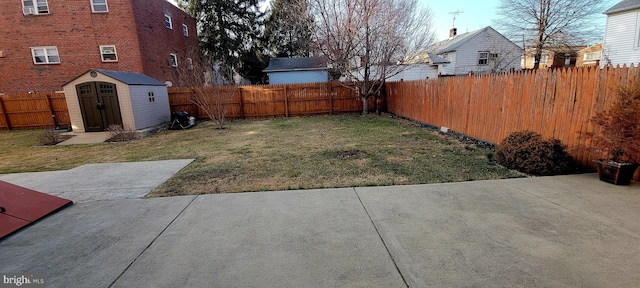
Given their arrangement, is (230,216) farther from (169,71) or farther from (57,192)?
(169,71)

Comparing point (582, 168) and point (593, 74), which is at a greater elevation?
point (593, 74)

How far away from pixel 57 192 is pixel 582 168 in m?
9.06

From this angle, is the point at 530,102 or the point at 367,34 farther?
the point at 367,34

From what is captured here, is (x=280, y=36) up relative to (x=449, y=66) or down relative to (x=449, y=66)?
up

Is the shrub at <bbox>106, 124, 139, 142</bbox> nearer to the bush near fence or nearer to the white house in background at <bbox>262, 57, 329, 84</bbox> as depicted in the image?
the bush near fence

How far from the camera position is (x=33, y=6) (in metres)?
15.2

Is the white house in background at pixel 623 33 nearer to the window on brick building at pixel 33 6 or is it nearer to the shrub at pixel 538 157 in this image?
the shrub at pixel 538 157

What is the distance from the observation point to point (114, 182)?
17.0 feet

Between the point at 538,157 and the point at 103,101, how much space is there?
14.1 metres

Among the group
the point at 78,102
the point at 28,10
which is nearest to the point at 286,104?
the point at 78,102

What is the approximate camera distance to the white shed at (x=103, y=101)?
11.0m

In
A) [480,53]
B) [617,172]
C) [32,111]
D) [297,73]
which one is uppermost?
[480,53]

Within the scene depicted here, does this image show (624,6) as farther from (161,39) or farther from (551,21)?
(161,39)

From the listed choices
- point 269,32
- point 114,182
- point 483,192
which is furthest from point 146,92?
point 269,32
